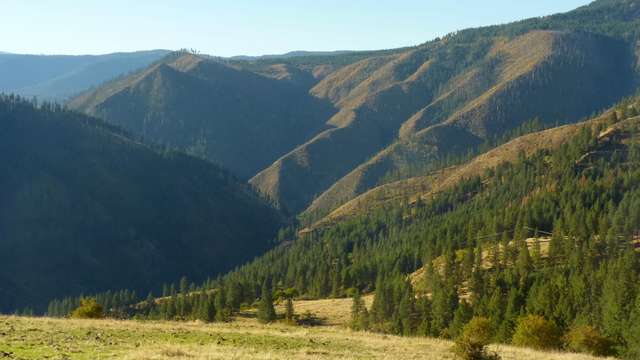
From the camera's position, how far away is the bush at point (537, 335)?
6375 centimetres

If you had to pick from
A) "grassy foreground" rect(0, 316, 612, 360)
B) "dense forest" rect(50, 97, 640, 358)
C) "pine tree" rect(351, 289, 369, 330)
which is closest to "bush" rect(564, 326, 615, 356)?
A: "dense forest" rect(50, 97, 640, 358)

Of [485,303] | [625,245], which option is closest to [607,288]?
→ [485,303]

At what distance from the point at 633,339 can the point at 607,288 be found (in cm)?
2608

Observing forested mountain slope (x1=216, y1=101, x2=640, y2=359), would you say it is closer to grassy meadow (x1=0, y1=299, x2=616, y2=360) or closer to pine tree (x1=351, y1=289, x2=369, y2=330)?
pine tree (x1=351, y1=289, x2=369, y2=330)

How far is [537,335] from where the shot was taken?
65062 mm

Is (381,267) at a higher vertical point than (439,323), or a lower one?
higher

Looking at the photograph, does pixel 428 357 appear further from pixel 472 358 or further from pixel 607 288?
pixel 607 288

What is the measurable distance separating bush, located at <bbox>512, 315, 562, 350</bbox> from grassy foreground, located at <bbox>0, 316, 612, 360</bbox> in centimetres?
2238

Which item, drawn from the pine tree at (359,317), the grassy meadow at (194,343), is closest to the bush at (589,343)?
the grassy meadow at (194,343)

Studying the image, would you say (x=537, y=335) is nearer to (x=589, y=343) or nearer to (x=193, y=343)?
(x=589, y=343)

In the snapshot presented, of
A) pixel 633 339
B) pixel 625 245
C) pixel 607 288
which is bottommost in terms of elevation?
pixel 633 339

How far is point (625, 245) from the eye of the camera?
142500 millimetres

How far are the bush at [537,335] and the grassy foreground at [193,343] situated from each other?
22380 millimetres

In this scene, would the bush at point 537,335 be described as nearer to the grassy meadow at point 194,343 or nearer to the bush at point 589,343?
the bush at point 589,343
